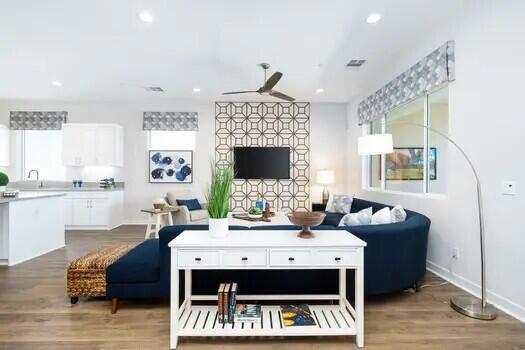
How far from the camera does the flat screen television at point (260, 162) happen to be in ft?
21.5

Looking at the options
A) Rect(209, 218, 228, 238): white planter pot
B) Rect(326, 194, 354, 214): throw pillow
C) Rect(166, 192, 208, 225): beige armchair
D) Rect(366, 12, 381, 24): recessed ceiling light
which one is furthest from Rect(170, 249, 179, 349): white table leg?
Rect(326, 194, 354, 214): throw pillow

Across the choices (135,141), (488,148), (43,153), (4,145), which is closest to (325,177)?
(488,148)

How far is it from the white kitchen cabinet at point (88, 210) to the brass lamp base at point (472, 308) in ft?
19.2

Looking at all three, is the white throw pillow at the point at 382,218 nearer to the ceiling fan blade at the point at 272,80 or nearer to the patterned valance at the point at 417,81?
the patterned valance at the point at 417,81

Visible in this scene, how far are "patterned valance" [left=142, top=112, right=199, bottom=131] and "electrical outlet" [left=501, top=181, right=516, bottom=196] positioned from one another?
5.51 m

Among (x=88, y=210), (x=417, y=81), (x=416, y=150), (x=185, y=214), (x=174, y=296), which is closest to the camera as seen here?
(x=174, y=296)

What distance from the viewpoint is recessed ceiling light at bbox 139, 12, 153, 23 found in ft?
10.1

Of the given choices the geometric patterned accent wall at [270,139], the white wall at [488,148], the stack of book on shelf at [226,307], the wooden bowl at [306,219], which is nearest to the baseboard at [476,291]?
the white wall at [488,148]

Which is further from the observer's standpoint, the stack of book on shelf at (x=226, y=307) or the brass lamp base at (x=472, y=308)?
the brass lamp base at (x=472, y=308)

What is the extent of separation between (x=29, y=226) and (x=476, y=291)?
5215mm

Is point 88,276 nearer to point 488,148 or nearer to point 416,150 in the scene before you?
point 488,148

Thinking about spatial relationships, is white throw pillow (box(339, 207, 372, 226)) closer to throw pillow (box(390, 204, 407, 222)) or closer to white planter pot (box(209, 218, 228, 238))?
throw pillow (box(390, 204, 407, 222))

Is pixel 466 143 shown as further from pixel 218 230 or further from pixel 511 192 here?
pixel 218 230

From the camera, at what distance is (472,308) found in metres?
2.41
